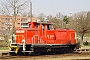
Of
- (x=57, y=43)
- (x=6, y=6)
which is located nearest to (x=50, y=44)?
(x=57, y=43)

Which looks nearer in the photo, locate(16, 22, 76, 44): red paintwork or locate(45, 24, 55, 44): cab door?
locate(16, 22, 76, 44): red paintwork

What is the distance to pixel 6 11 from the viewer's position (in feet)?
123

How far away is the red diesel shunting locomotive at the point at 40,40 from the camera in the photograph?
70.6ft

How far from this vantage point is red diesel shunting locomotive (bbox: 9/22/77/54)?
21.5 metres

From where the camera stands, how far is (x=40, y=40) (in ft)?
73.2

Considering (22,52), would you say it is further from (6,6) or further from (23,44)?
(6,6)

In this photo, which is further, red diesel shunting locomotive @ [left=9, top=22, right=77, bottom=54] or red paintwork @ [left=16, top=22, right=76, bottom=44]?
red paintwork @ [left=16, top=22, right=76, bottom=44]

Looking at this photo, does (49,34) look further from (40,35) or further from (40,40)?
(40,40)

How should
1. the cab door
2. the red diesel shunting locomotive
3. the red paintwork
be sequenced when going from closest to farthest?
1. the red diesel shunting locomotive
2. the red paintwork
3. the cab door

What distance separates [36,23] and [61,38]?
3.13 meters

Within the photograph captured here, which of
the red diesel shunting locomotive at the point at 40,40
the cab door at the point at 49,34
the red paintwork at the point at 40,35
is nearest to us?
the red diesel shunting locomotive at the point at 40,40

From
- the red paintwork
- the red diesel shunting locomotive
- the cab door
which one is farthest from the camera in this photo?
the cab door

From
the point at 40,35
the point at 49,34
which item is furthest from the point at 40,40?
the point at 49,34

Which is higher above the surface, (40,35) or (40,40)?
(40,35)
